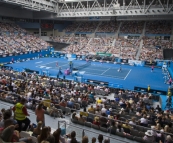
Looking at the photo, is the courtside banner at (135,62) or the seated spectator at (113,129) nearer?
the seated spectator at (113,129)

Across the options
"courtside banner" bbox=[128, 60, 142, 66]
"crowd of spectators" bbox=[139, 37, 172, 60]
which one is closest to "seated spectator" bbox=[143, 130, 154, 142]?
"courtside banner" bbox=[128, 60, 142, 66]

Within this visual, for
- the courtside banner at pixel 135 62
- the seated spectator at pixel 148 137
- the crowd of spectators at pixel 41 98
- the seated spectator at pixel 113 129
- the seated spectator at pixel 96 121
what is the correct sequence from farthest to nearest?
the courtside banner at pixel 135 62, the seated spectator at pixel 96 121, the seated spectator at pixel 113 129, the seated spectator at pixel 148 137, the crowd of spectators at pixel 41 98

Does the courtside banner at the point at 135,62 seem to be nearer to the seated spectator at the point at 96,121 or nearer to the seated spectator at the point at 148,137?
the seated spectator at the point at 96,121

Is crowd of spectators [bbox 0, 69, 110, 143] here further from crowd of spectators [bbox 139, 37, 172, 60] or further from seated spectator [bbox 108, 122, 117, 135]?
crowd of spectators [bbox 139, 37, 172, 60]

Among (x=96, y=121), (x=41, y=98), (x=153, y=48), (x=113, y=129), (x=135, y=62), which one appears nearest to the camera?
(x=113, y=129)

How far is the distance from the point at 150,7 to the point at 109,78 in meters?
24.3

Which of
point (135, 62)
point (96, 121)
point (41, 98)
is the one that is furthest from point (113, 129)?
point (135, 62)

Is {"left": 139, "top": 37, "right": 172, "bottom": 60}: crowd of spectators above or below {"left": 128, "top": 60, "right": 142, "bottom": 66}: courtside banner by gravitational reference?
above

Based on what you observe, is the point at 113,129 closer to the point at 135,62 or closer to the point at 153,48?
the point at 135,62

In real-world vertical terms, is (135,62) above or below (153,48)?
below

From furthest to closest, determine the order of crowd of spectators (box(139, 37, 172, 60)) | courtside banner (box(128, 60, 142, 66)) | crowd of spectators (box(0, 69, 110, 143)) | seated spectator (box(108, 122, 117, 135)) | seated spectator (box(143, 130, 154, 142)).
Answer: crowd of spectators (box(139, 37, 172, 60)) < courtside banner (box(128, 60, 142, 66)) < seated spectator (box(108, 122, 117, 135)) < seated spectator (box(143, 130, 154, 142)) < crowd of spectators (box(0, 69, 110, 143))

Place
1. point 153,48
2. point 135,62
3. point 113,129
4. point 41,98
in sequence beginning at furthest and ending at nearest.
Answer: point 153,48 → point 135,62 → point 41,98 → point 113,129

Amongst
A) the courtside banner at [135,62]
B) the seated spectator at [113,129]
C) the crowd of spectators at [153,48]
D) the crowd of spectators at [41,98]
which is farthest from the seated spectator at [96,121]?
the crowd of spectators at [153,48]

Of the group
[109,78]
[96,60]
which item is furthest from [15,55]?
[109,78]
